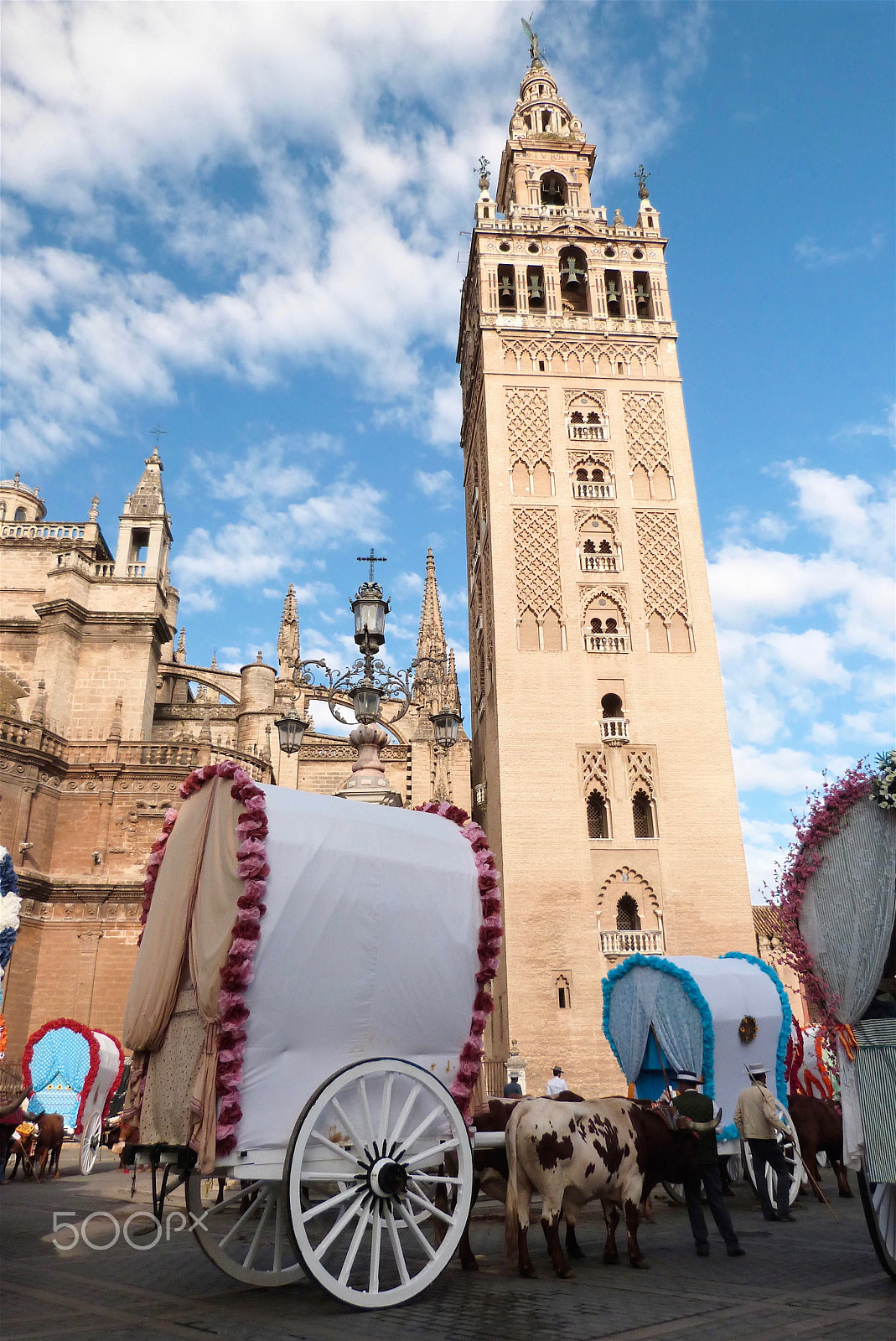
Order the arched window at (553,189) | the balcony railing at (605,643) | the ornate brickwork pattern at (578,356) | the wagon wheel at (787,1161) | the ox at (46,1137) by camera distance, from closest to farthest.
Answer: the wagon wheel at (787,1161)
the ox at (46,1137)
the balcony railing at (605,643)
the ornate brickwork pattern at (578,356)
the arched window at (553,189)

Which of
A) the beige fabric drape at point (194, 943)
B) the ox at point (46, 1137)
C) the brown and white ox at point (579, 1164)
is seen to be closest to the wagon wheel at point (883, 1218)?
the brown and white ox at point (579, 1164)

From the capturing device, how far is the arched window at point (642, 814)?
26344 millimetres

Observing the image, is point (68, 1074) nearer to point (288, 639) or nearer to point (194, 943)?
point (194, 943)

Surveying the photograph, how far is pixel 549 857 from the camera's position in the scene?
2514cm

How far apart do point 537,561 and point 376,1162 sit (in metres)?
24.1

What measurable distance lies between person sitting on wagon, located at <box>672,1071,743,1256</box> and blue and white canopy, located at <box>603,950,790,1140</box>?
8.87 ft

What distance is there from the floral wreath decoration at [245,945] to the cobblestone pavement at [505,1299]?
3.74 ft

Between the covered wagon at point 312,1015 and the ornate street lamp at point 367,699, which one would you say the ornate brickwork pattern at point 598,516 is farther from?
the covered wagon at point 312,1015

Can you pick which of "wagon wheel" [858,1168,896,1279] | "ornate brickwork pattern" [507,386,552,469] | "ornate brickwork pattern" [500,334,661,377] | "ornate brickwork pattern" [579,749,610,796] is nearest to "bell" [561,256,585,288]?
"ornate brickwork pattern" [500,334,661,377]

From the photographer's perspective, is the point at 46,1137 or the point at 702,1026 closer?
the point at 702,1026

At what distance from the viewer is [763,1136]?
30.4 feet

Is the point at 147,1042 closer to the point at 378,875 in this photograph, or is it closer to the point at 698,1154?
the point at 378,875

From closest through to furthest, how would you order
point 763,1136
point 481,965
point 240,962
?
point 240,962, point 481,965, point 763,1136

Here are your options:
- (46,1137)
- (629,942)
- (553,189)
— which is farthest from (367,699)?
(553,189)
